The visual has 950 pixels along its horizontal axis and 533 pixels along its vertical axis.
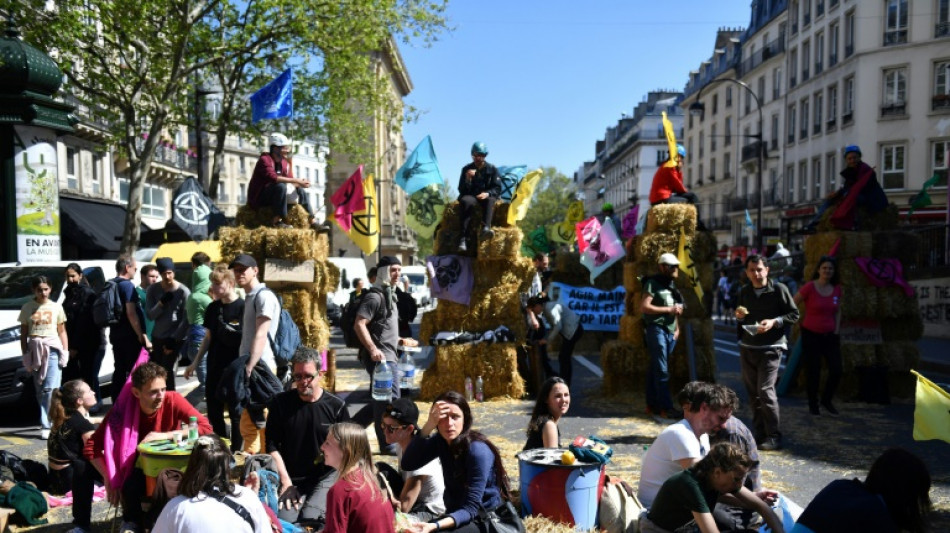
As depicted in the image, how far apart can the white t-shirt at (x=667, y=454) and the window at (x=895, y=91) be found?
38094 millimetres

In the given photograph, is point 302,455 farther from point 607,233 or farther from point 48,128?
point 48,128

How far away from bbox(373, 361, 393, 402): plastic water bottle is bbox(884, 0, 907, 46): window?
37868 mm

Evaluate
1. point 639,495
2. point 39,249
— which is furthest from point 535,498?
point 39,249

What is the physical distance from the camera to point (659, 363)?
Result: 8.92 m

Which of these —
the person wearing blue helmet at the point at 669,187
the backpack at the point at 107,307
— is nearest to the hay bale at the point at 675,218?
the person wearing blue helmet at the point at 669,187

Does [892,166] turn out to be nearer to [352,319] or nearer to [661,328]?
[661,328]

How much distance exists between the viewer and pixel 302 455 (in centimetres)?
520

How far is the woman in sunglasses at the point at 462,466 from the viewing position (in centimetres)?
451

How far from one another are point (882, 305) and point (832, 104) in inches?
1408

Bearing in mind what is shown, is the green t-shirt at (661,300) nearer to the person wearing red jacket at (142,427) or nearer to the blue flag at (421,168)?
the blue flag at (421,168)

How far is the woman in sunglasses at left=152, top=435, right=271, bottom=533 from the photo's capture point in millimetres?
3516

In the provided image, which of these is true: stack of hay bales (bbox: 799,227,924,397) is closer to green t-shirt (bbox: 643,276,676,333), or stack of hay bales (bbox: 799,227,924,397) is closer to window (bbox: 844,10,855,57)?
green t-shirt (bbox: 643,276,676,333)

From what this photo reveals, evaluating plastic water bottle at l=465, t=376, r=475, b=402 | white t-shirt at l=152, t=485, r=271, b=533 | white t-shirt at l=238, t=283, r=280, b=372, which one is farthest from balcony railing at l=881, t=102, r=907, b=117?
white t-shirt at l=152, t=485, r=271, b=533

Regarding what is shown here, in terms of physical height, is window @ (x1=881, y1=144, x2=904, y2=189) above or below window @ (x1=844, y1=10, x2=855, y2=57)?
below
